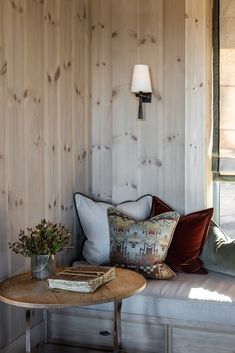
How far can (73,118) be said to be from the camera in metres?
3.30

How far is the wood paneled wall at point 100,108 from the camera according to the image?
271 centimetres

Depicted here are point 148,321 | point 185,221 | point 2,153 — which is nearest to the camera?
point 2,153

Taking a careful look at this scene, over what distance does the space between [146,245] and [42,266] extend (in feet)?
2.22

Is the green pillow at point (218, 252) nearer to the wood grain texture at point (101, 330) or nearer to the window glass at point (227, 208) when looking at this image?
the window glass at point (227, 208)

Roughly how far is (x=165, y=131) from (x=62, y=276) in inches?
55.9

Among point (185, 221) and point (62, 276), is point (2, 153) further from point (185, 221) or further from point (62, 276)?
point (185, 221)

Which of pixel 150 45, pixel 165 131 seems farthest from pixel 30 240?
pixel 150 45

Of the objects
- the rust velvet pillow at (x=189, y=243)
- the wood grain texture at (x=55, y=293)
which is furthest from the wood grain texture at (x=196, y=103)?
the wood grain texture at (x=55, y=293)

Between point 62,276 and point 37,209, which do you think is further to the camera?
point 37,209

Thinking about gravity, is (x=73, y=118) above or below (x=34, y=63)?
below

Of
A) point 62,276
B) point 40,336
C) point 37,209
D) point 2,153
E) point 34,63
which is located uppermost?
point 34,63

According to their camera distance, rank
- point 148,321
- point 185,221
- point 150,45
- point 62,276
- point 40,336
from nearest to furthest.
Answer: point 62,276, point 148,321, point 40,336, point 185,221, point 150,45

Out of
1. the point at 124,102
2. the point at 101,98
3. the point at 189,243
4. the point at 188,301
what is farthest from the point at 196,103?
the point at 188,301

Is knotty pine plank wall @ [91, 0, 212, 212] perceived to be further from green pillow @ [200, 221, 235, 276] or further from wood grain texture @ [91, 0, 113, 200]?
green pillow @ [200, 221, 235, 276]
